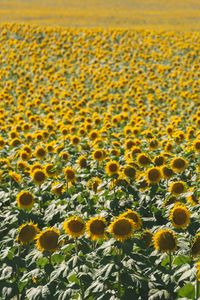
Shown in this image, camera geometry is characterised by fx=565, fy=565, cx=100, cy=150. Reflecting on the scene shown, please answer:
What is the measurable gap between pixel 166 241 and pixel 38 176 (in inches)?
109

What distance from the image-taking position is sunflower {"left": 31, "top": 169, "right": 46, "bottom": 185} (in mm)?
6980

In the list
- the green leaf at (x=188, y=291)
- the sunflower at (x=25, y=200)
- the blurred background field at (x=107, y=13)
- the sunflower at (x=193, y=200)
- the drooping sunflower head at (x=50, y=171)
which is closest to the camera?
the green leaf at (x=188, y=291)

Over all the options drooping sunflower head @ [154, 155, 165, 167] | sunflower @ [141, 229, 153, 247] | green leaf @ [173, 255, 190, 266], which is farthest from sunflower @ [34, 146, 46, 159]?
green leaf @ [173, 255, 190, 266]

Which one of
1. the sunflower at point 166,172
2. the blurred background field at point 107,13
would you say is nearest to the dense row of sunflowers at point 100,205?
the sunflower at point 166,172

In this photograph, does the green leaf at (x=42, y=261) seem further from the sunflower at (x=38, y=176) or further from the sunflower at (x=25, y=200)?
the sunflower at (x=38, y=176)

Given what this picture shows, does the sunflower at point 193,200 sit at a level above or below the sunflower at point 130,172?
below

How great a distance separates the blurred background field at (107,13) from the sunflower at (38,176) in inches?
1166

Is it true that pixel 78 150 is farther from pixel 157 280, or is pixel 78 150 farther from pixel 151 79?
pixel 151 79

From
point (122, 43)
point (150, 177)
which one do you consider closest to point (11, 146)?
point (150, 177)

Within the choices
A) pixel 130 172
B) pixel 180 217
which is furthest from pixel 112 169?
pixel 180 217

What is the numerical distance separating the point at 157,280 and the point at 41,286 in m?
0.94

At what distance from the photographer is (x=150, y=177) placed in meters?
6.59

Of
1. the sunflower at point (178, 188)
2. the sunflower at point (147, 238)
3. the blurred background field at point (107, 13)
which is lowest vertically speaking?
the sunflower at point (147, 238)

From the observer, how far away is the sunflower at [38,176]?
22.9 ft
